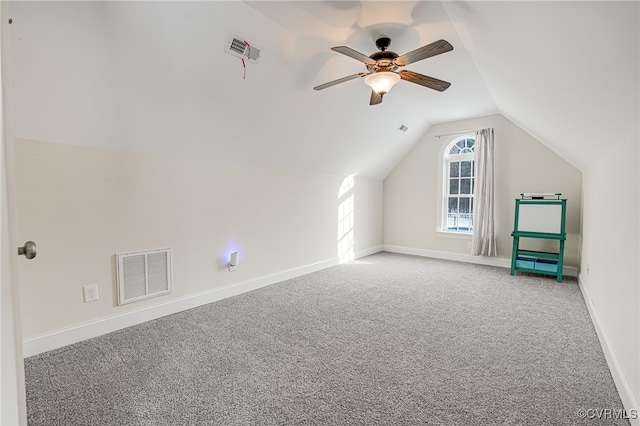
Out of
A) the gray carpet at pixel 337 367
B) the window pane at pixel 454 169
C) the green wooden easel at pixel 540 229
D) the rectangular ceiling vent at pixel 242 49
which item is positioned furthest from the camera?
the window pane at pixel 454 169

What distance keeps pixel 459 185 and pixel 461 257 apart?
131 centimetres

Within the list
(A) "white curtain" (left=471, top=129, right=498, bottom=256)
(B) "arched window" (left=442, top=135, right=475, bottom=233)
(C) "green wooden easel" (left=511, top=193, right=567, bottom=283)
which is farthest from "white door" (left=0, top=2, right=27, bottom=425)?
(B) "arched window" (left=442, top=135, right=475, bottom=233)

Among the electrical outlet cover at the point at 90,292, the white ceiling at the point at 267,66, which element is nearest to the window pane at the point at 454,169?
the white ceiling at the point at 267,66

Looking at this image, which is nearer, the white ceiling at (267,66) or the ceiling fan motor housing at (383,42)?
the white ceiling at (267,66)

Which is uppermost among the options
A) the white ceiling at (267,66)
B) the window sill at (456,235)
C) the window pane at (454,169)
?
the white ceiling at (267,66)

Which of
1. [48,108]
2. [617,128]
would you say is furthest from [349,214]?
[48,108]

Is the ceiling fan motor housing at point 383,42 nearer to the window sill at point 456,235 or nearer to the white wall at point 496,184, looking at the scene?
the white wall at point 496,184

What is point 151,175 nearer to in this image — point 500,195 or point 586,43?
point 586,43

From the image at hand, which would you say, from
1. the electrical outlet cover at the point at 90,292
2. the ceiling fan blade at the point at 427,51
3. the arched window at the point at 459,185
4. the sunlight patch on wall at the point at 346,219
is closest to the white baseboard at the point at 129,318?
the electrical outlet cover at the point at 90,292

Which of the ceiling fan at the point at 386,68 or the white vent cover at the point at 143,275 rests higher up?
the ceiling fan at the point at 386,68

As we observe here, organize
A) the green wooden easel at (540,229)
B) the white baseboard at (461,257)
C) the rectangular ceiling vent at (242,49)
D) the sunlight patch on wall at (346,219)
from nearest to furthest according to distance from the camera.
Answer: the rectangular ceiling vent at (242,49)
the green wooden easel at (540,229)
the white baseboard at (461,257)
the sunlight patch on wall at (346,219)

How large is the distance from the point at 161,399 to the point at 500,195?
5.20 meters

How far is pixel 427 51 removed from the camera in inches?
80.6

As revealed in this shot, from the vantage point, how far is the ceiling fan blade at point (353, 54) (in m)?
2.02
